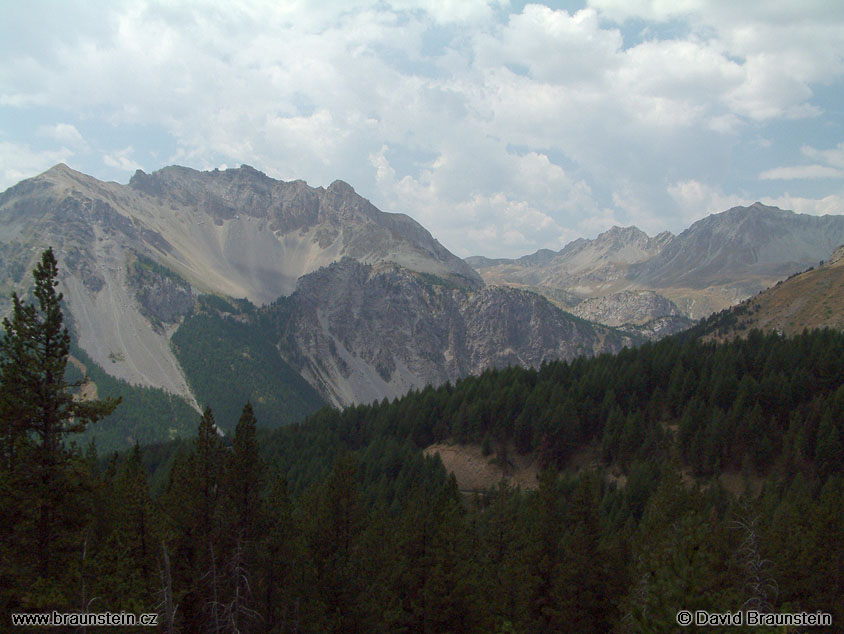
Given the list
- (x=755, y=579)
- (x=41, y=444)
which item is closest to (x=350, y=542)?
(x=41, y=444)

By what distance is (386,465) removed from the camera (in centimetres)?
10250

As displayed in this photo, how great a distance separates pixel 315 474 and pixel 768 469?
7428 centimetres

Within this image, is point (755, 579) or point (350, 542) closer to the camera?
point (755, 579)

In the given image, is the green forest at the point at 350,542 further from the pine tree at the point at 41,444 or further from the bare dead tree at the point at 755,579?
the bare dead tree at the point at 755,579

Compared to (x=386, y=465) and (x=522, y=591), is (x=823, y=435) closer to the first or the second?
(x=522, y=591)

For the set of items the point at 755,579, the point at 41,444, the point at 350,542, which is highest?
the point at 41,444

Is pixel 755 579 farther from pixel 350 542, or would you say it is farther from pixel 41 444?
pixel 41 444

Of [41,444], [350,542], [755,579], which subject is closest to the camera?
[41,444]

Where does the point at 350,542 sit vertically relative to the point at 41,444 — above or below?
below

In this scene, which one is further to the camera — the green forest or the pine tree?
the green forest

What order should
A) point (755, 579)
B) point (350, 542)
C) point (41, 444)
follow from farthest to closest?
1. point (350, 542)
2. point (755, 579)
3. point (41, 444)

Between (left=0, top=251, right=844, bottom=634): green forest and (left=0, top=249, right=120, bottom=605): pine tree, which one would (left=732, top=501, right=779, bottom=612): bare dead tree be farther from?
(left=0, top=249, right=120, bottom=605): pine tree

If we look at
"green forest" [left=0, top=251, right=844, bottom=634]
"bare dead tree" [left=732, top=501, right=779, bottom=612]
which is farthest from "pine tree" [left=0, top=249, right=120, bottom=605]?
"bare dead tree" [left=732, top=501, right=779, bottom=612]

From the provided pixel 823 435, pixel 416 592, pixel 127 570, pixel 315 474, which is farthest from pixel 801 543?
pixel 315 474
